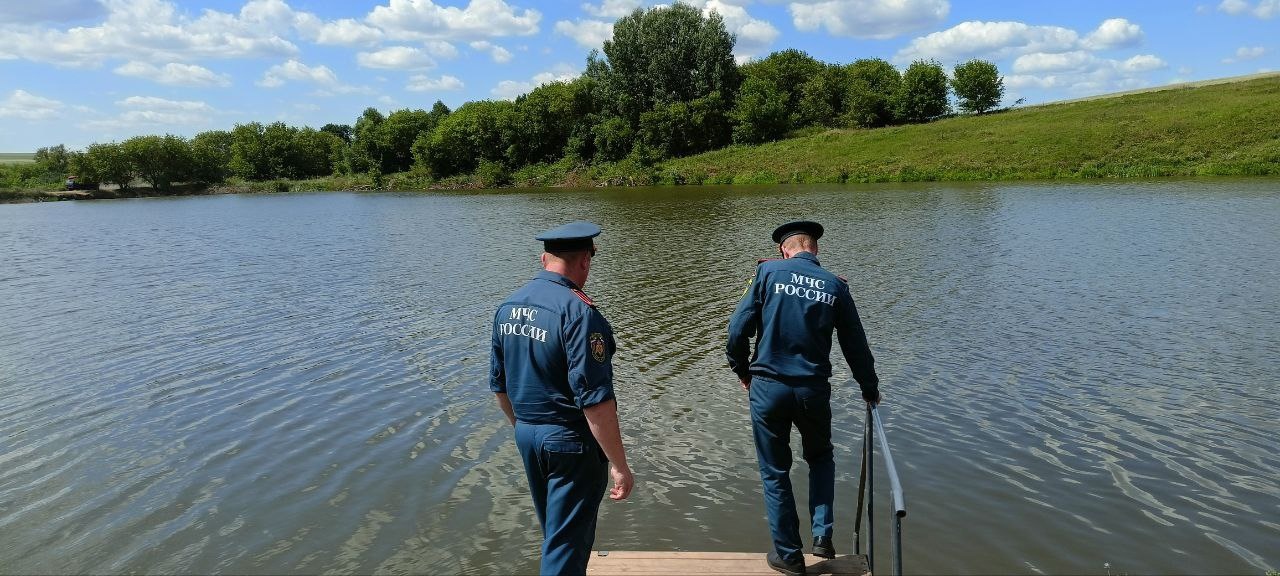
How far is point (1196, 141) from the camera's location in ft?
174

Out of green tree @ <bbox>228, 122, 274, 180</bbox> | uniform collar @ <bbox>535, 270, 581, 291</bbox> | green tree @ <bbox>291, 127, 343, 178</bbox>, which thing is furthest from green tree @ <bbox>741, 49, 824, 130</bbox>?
uniform collar @ <bbox>535, 270, 581, 291</bbox>

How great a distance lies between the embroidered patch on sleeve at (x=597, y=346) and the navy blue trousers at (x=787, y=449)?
1.66 meters

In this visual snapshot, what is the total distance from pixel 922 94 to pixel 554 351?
283 ft

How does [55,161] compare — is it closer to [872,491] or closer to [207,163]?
[207,163]

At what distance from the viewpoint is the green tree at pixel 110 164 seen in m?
105

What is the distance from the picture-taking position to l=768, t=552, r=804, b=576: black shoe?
5355 millimetres

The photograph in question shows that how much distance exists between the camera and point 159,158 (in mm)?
109250

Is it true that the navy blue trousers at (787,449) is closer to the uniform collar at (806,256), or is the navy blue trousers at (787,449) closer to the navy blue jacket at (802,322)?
the navy blue jacket at (802,322)

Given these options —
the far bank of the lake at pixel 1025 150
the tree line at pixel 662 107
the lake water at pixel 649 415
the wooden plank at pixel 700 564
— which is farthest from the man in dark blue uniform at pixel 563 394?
the tree line at pixel 662 107

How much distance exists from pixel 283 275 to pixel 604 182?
5324 cm

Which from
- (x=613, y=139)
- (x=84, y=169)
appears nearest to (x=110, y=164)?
(x=84, y=169)

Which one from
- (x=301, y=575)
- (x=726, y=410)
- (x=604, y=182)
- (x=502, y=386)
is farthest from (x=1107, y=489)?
(x=604, y=182)

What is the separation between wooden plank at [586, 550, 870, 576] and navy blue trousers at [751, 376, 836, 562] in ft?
0.65

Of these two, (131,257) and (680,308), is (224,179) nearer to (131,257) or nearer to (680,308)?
(131,257)
